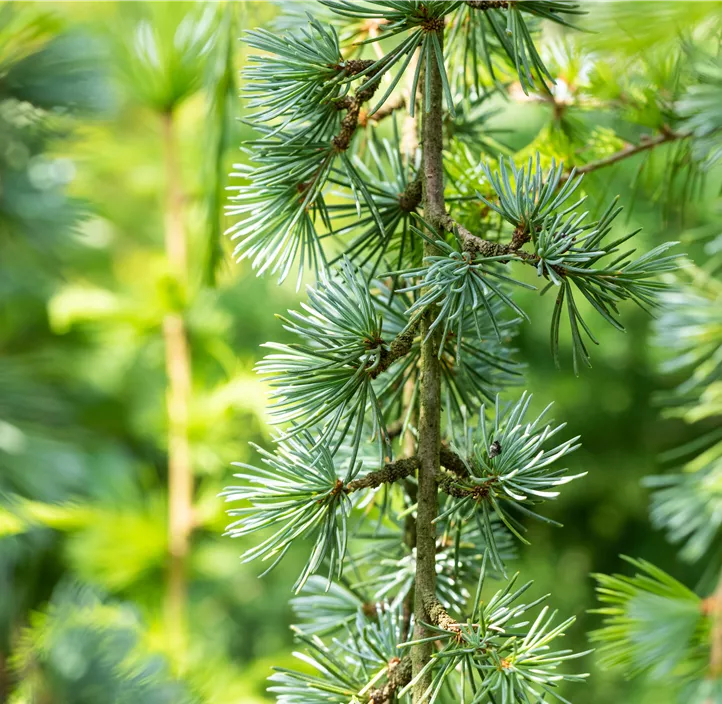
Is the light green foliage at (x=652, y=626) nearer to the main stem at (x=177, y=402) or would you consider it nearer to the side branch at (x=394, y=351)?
the side branch at (x=394, y=351)

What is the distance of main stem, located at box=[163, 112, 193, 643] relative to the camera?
1.00m

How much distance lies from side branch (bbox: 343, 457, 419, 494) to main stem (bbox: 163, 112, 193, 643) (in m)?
0.69

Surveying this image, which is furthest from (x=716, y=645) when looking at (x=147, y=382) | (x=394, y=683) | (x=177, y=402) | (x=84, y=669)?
(x=147, y=382)

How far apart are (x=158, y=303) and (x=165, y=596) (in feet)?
1.31

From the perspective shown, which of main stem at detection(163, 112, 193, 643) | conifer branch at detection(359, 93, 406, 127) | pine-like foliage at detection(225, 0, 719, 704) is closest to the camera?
pine-like foliage at detection(225, 0, 719, 704)

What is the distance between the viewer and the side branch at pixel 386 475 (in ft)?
1.13

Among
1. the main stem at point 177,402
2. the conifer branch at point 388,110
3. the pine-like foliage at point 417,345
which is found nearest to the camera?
the pine-like foliage at point 417,345

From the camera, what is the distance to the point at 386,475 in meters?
0.35

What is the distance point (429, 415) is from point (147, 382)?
42.6 inches

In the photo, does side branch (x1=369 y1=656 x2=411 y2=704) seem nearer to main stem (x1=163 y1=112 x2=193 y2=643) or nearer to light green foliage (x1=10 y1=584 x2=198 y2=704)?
light green foliage (x1=10 y1=584 x2=198 y2=704)

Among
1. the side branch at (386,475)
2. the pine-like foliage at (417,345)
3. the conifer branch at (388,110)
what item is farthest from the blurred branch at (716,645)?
the conifer branch at (388,110)

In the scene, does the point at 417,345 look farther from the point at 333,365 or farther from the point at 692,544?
the point at 692,544

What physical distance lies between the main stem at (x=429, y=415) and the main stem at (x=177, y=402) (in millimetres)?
687

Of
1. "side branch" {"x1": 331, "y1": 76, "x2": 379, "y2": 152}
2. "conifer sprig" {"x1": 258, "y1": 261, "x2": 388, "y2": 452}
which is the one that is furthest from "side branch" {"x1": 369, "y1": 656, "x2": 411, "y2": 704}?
"side branch" {"x1": 331, "y1": 76, "x2": 379, "y2": 152}
